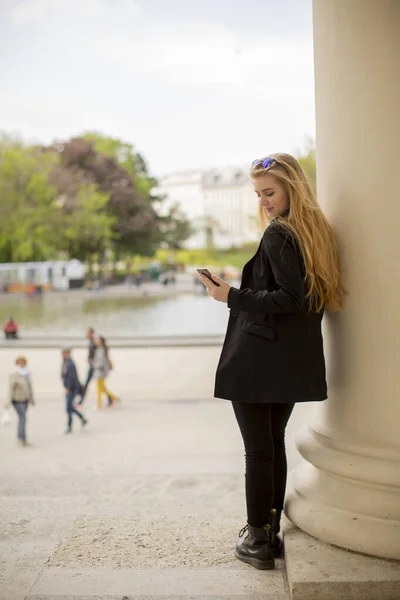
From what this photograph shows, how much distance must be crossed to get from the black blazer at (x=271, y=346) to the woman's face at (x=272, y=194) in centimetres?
11

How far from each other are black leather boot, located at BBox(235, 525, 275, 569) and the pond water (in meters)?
23.5

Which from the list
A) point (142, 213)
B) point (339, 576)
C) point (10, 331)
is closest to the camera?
point (339, 576)

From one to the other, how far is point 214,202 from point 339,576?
218ft

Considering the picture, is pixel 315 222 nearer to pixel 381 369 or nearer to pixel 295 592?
pixel 381 369

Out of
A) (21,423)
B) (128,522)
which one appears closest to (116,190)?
(21,423)

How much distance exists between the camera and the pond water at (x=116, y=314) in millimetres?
29984

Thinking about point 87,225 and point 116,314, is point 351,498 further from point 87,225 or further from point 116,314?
point 87,225

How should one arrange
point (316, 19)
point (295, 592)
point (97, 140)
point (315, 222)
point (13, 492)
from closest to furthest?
1. point (295, 592)
2. point (315, 222)
3. point (316, 19)
4. point (13, 492)
5. point (97, 140)

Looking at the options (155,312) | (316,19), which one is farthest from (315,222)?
(155,312)

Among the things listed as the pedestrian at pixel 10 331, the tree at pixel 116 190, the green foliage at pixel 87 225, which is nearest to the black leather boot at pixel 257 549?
the pedestrian at pixel 10 331

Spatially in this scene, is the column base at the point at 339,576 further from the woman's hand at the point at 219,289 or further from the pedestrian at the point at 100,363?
the pedestrian at the point at 100,363

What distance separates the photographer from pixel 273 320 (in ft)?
8.75

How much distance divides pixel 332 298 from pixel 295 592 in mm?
1001

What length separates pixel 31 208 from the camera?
46375mm
